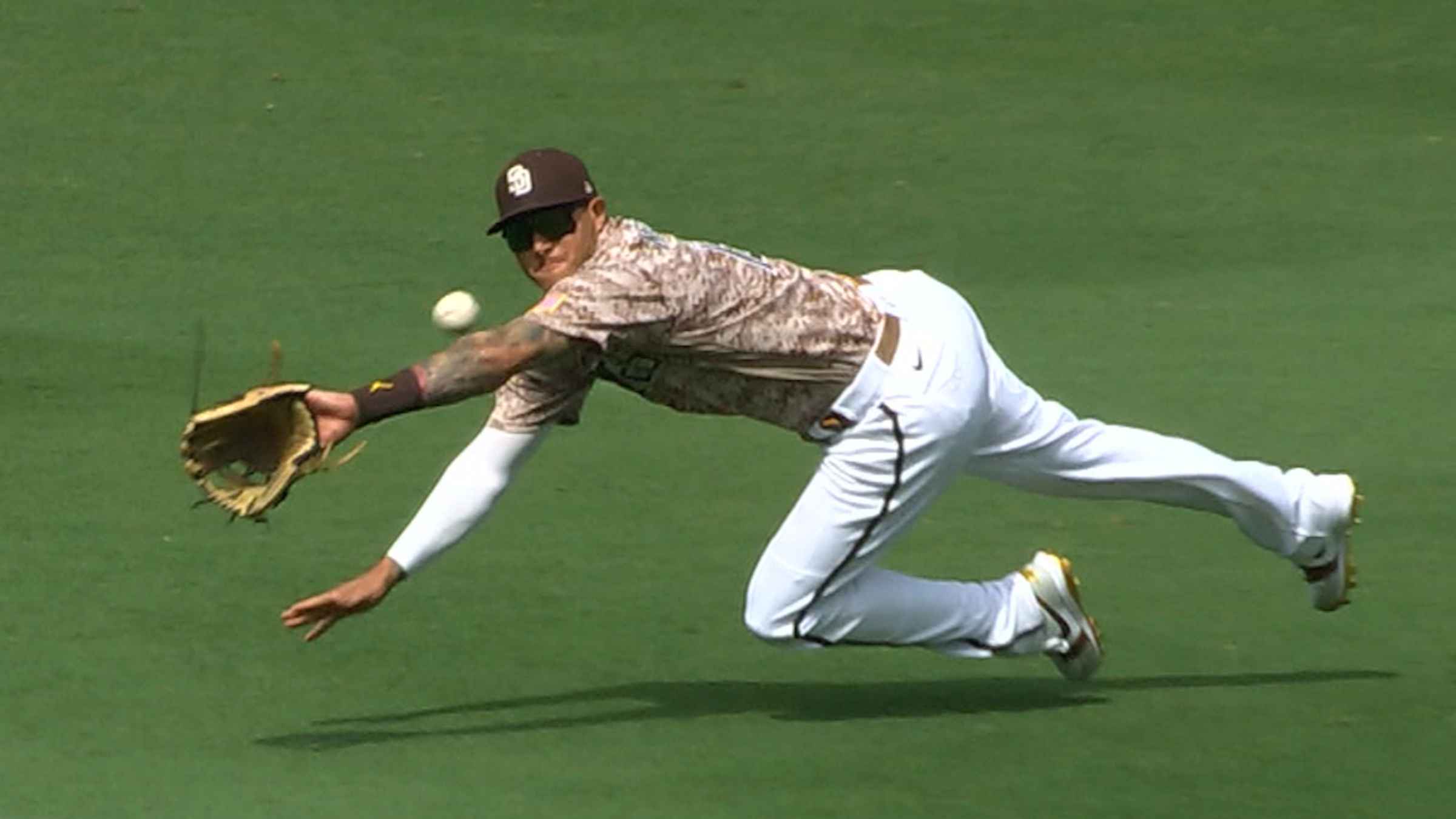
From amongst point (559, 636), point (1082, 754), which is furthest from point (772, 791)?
point (559, 636)

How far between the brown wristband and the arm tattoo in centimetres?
3

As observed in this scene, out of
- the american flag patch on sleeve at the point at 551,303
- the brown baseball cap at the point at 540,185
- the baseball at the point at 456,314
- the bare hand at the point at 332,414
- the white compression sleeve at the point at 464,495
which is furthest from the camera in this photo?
the baseball at the point at 456,314

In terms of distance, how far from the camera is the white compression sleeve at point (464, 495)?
7461mm

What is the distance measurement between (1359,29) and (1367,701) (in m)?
9.69

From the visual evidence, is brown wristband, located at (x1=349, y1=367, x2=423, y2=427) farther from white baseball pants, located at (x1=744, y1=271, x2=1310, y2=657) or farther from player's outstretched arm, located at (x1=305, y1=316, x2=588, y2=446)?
white baseball pants, located at (x1=744, y1=271, x2=1310, y2=657)

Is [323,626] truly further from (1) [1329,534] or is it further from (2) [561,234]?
(1) [1329,534]

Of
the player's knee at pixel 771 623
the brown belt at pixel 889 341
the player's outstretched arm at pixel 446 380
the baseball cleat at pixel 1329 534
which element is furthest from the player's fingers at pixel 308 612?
the baseball cleat at pixel 1329 534

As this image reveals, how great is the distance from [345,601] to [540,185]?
120 cm

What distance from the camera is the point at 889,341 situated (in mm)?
7395

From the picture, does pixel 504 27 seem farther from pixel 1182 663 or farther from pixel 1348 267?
pixel 1182 663

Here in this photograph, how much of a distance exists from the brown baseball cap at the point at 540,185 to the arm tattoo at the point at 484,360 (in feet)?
1.21

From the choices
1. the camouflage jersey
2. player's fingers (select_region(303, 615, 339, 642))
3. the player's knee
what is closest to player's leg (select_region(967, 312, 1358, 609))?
the camouflage jersey

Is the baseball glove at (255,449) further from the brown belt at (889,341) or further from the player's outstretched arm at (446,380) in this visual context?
the brown belt at (889,341)

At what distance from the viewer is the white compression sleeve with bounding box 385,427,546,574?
7.46 m
